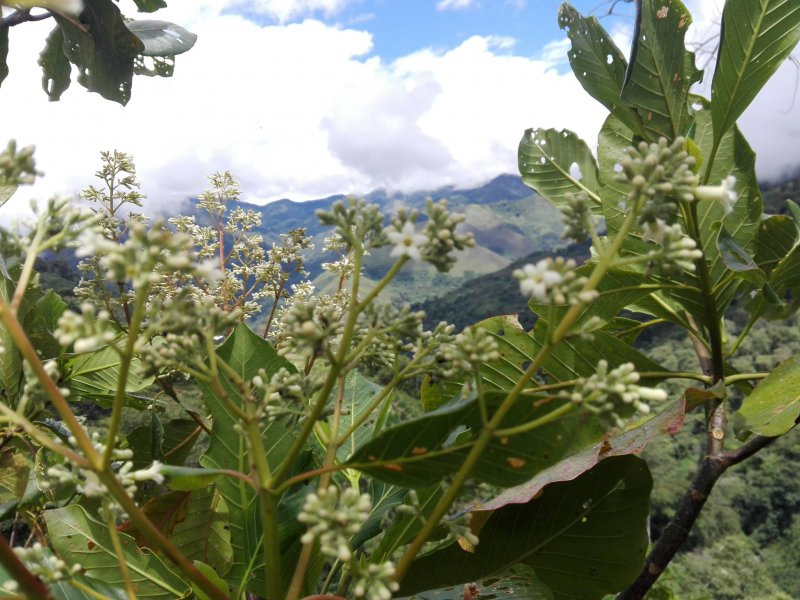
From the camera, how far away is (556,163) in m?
2.91

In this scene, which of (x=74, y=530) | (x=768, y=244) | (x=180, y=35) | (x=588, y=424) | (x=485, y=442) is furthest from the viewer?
(x=180, y=35)

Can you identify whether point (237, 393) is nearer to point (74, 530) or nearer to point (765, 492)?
point (74, 530)

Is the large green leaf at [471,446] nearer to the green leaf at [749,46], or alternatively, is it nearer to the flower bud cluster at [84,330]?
the flower bud cluster at [84,330]

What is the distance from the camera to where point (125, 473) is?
1.04 meters

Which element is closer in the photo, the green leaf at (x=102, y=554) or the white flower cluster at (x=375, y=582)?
the white flower cluster at (x=375, y=582)

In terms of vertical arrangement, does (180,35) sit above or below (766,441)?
above

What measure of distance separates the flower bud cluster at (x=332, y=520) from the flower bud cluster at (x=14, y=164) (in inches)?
28.1

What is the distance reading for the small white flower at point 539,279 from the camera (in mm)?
886

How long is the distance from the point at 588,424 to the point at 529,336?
2.71 ft

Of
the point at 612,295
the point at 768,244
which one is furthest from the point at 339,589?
the point at 768,244

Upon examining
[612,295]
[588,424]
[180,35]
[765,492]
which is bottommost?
[765,492]

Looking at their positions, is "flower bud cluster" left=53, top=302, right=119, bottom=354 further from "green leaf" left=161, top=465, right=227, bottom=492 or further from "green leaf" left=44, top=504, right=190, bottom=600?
"green leaf" left=44, top=504, right=190, bottom=600

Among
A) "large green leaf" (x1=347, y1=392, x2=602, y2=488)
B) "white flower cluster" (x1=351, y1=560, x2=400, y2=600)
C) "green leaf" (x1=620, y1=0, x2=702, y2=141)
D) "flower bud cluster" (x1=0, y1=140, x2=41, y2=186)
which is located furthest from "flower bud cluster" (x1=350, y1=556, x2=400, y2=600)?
"green leaf" (x1=620, y1=0, x2=702, y2=141)

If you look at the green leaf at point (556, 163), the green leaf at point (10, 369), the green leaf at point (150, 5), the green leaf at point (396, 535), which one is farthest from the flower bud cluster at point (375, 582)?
the green leaf at point (150, 5)
